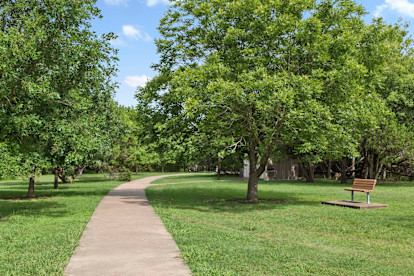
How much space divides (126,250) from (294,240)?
3803 millimetres

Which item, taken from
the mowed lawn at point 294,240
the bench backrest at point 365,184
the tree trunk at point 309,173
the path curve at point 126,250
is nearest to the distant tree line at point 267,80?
the bench backrest at point 365,184

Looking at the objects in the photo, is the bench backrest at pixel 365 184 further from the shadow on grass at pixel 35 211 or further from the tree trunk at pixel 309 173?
the tree trunk at pixel 309 173

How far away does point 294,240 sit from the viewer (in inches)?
343

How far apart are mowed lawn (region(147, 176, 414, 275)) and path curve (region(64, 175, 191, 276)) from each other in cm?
33

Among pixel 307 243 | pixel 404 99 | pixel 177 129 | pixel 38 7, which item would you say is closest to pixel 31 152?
pixel 38 7

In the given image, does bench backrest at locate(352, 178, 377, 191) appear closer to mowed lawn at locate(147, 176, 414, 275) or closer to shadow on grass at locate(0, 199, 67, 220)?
mowed lawn at locate(147, 176, 414, 275)

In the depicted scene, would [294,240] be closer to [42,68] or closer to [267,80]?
[267,80]

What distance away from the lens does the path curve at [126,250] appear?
19.8 ft

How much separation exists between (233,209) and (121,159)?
1374 inches

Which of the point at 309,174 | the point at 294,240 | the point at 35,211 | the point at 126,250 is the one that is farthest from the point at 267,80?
the point at 309,174

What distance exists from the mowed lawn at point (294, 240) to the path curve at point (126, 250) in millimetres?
330

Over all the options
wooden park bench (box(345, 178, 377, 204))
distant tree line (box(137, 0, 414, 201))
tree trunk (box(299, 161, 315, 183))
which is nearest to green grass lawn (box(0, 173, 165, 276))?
distant tree line (box(137, 0, 414, 201))

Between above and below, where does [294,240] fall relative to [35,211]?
above

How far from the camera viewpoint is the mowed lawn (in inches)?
251
